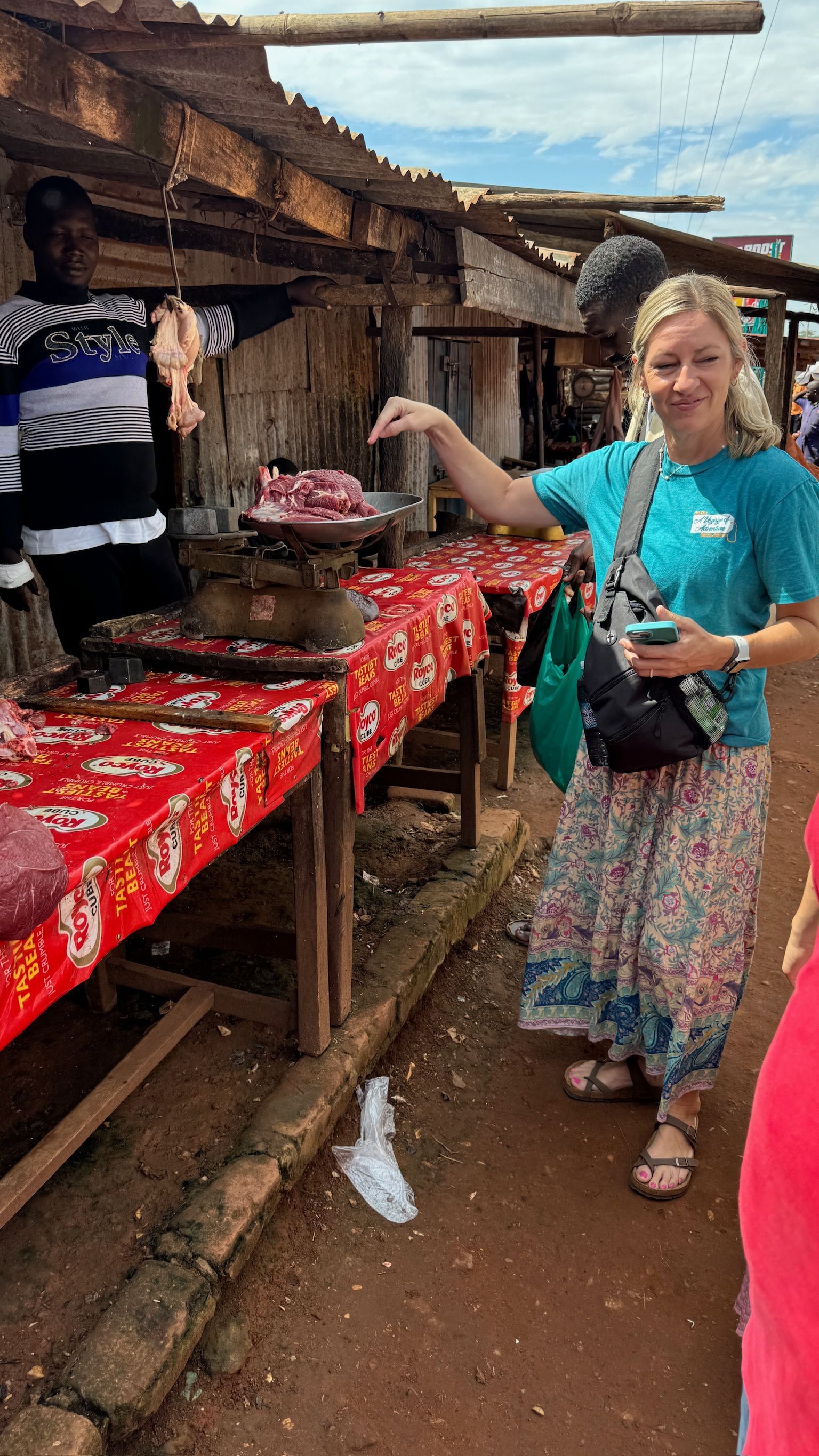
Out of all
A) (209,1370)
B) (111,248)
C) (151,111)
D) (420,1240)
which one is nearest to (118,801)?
(209,1370)

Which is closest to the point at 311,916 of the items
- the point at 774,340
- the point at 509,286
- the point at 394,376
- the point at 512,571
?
the point at 394,376

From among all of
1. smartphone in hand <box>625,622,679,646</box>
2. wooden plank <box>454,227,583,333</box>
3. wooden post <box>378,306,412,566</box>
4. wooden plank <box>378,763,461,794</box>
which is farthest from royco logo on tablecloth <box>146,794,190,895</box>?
wooden plank <box>454,227,583,333</box>

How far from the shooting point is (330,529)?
283cm

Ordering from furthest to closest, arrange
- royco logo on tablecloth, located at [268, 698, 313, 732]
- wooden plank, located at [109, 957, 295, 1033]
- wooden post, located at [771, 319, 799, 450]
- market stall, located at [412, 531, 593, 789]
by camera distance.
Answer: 1. wooden post, located at [771, 319, 799, 450]
2. market stall, located at [412, 531, 593, 789]
3. wooden plank, located at [109, 957, 295, 1033]
4. royco logo on tablecloth, located at [268, 698, 313, 732]

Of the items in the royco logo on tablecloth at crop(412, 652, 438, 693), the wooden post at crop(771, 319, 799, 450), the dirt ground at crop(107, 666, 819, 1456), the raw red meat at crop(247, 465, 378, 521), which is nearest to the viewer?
the dirt ground at crop(107, 666, 819, 1456)

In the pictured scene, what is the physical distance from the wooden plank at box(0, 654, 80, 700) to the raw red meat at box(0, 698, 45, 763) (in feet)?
0.90

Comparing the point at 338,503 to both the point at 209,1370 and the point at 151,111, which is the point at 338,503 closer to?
the point at 151,111

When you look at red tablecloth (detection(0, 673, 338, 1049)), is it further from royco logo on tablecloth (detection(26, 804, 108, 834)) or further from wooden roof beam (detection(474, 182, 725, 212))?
wooden roof beam (detection(474, 182, 725, 212))

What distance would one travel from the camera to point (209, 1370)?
7.25ft

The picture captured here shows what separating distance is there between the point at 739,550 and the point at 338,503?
4.26 feet

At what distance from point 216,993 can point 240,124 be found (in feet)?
9.39

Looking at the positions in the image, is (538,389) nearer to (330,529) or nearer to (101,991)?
(330,529)

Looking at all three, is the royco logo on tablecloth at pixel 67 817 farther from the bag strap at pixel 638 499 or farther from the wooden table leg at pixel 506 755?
the wooden table leg at pixel 506 755

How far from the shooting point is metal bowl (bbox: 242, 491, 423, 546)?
282cm
